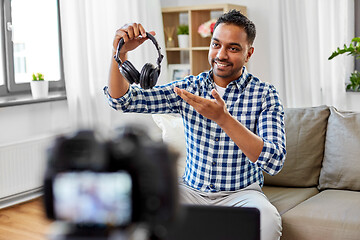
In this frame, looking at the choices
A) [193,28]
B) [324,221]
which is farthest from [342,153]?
[193,28]

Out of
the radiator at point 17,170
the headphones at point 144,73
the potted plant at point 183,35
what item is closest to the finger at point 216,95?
the headphones at point 144,73

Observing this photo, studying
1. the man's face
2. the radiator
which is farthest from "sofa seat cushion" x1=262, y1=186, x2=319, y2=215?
the radiator

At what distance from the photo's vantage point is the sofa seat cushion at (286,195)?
7.72ft

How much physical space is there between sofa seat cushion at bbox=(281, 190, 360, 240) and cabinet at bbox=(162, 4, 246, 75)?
7.59 feet

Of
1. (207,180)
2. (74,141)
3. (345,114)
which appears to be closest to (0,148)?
(207,180)

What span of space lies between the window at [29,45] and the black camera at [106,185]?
11.1 feet

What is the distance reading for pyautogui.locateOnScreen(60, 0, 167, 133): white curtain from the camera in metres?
3.77

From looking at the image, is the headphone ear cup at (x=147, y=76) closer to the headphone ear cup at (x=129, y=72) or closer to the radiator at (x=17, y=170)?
the headphone ear cup at (x=129, y=72)

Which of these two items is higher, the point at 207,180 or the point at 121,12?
the point at 121,12

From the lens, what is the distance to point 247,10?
4.49 metres

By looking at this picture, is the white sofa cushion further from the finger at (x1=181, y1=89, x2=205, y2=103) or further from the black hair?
the finger at (x1=181, y1=89, x2=205, y2=103)

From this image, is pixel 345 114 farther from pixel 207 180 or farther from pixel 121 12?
pixel 121 12

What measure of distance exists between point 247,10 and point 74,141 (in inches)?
165

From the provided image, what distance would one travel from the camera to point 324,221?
216 cm
